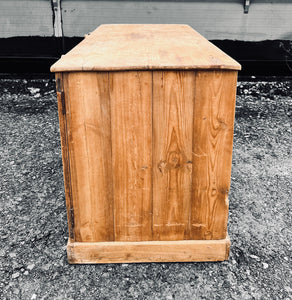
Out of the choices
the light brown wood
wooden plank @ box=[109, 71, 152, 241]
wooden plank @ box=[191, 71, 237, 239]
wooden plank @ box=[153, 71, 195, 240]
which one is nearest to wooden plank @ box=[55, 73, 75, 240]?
the light brown wood

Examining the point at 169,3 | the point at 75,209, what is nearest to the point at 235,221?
the point at 75,209

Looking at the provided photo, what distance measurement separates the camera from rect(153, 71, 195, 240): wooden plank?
1.65m

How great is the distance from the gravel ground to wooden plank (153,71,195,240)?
0.28 metres

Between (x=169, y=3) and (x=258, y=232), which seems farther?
(x=169, y=3)

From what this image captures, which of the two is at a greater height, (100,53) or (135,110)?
(100,53)

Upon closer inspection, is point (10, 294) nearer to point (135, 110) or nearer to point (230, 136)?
point (135, 110)

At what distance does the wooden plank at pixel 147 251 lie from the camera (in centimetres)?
194

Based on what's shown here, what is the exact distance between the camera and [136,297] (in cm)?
176

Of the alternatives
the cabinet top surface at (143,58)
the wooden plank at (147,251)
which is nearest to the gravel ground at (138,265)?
the wooden plank at (147,251)

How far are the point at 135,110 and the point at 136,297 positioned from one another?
94 cm

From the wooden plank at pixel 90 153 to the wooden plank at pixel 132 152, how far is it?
0.14 ft

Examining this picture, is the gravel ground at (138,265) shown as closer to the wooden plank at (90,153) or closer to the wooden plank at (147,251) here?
the wooden plank at (147,251)

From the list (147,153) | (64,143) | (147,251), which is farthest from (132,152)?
(147,251)

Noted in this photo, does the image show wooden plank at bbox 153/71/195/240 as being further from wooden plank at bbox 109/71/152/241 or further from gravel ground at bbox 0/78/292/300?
gravel ground at bbox 0/78/292/300
